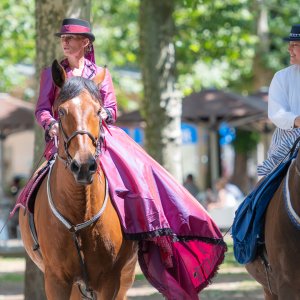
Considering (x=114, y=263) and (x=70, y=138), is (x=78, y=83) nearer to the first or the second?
(x=70, y=138)

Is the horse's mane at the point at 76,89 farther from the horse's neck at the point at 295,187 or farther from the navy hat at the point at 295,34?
the navy hat at the point at 295,34

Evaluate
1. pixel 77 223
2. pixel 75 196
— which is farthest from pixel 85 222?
pixel 75 196

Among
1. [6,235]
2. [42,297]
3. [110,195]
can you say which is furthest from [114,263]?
[6,235]

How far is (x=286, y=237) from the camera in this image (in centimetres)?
741

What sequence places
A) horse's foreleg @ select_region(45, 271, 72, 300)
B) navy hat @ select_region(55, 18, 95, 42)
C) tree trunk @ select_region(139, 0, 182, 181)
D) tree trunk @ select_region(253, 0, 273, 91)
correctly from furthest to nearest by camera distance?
tree trunk @ select_region(253, 0, 273, 91), tree trunk @ select_region(139, 0, 182, 181), navy hat @ select_region(55, 18, 95, 42), horse's foreleg @ select_region(45, 271, 72, 300)

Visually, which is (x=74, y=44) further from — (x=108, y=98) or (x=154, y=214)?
(x=154, y=214)

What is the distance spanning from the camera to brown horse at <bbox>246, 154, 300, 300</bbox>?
7320 millimetres

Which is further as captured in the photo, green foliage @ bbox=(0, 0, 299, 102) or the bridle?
green foliage @ bbox=(0, 0, 299, 102)

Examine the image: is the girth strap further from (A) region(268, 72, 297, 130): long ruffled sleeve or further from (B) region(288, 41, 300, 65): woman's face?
(B) region(288, 41, 300, 65): woman's face

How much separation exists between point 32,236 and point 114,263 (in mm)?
949

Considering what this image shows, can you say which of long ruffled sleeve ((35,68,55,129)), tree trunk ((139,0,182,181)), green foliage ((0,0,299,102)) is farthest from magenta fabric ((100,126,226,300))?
green foliage ((0,0,299,102))

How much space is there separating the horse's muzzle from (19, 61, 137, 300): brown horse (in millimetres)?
269

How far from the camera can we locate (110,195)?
779 cm

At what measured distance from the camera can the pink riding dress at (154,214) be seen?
787 centimetres
